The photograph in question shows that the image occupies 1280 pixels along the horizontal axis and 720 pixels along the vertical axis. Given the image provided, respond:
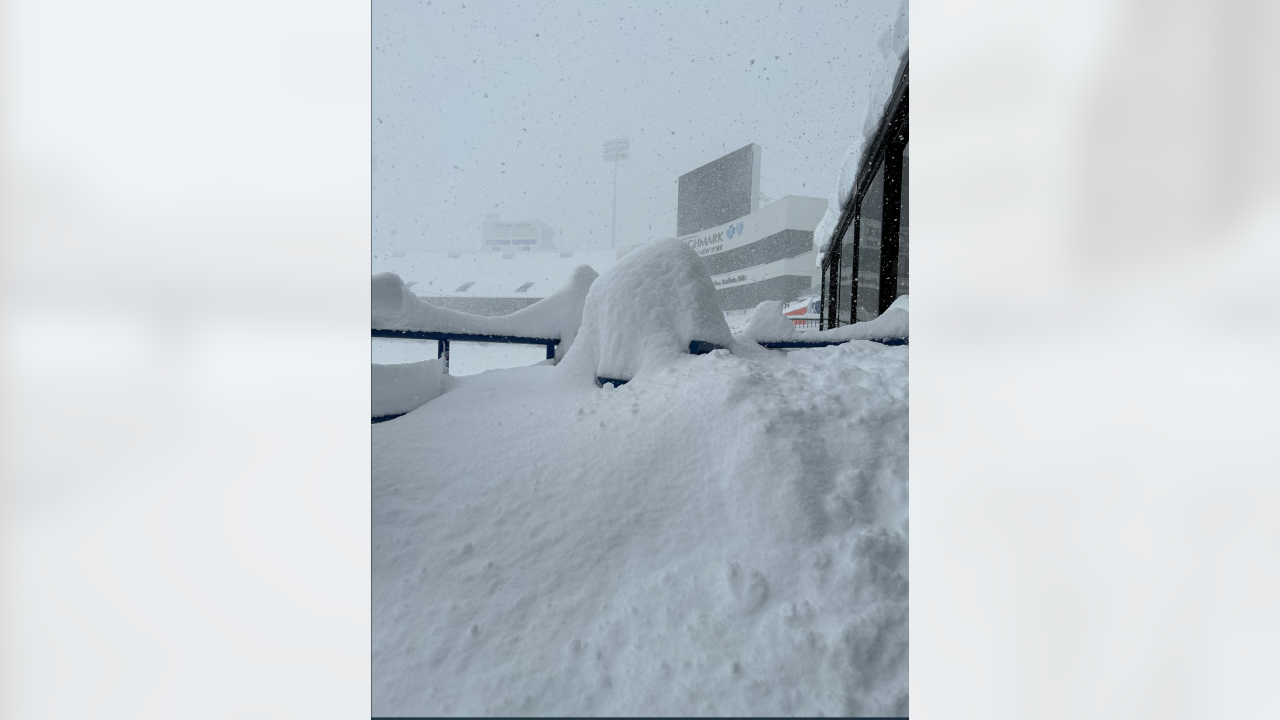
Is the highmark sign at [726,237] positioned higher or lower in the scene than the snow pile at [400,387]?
higher

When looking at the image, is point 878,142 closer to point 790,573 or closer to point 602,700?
point 790,573

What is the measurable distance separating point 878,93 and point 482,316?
408 centimetres

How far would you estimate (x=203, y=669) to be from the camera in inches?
24.1

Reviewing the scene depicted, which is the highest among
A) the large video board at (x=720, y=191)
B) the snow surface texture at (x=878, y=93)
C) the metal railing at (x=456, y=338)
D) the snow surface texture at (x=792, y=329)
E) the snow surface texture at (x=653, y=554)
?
the large video board at (x=720, y=191)

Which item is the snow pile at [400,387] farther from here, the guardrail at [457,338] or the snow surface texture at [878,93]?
the snow surface texture at [878,93]

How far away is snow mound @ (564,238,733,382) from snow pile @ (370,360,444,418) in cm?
79

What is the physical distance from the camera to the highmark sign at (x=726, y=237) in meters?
12.7

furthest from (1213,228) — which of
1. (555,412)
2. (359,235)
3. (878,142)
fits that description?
(878,142)

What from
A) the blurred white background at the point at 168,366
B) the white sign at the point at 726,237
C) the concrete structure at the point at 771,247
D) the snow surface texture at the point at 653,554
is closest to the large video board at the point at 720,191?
the white sign at the point at 726,237

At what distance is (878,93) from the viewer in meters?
4.79

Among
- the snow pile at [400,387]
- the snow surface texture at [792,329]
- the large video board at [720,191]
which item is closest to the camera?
the snow pile at [400,387]

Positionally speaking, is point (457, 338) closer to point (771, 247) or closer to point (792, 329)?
point (792, 329)

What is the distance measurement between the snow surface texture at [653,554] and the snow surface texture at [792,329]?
1.62m

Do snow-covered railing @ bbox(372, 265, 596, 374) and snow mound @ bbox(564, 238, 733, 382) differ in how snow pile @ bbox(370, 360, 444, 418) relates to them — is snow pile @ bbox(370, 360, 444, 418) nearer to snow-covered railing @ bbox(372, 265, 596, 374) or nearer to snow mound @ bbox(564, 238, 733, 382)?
snow-covered railing @ bbox(372, 265, 596, 374)
